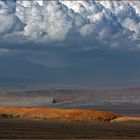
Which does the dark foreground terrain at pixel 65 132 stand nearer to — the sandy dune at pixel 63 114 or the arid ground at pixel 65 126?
the arid ground at pixel 65 126

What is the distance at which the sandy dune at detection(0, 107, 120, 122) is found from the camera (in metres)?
98.2

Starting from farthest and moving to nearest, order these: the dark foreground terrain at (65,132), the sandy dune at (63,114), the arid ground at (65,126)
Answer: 1. the sandy dune at (63,114)
2. the arid ground at (65,126)
3. the dark foreground terrain at (65,132)

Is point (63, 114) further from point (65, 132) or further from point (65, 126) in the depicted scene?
point (65, 132)

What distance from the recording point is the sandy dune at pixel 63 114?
98175mm

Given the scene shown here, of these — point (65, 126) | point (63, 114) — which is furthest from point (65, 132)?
point (63, 114)

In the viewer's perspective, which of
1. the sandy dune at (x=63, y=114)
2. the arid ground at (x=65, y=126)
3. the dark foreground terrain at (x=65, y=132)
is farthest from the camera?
the sandy dune at (x=63, y=114)

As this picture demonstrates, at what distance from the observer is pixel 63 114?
99312 millimetres

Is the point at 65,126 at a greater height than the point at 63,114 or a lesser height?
lesser

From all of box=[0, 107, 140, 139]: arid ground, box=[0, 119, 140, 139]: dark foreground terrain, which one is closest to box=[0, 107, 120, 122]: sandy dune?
box=[0, 107, 140, 139]: arid ground

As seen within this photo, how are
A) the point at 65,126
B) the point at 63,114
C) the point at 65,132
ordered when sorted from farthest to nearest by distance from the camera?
1. the point at 63,114
2. the point at 65,126
3. the point at 65,132

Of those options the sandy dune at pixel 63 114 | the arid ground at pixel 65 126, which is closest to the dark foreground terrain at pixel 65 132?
the arid ground at pixel 65 126

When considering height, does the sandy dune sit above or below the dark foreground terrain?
above

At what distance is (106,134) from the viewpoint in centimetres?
7131

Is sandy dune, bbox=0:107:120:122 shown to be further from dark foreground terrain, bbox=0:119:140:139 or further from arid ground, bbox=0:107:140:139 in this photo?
dark foreground terrain, bbox=0:119:140:139
